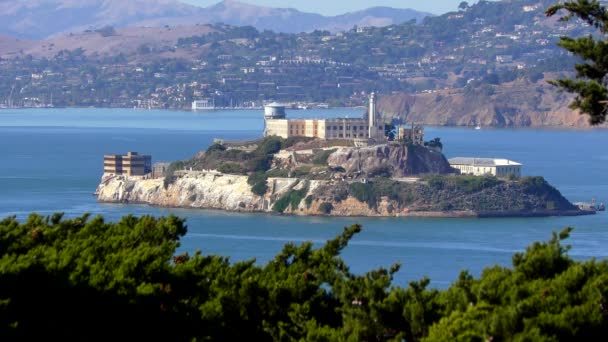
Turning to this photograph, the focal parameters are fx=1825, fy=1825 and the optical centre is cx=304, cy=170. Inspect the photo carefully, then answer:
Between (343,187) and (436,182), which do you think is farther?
(436,182)

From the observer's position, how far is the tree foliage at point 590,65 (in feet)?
37.4

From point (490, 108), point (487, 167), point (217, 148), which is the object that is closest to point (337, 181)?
point (487, 167)

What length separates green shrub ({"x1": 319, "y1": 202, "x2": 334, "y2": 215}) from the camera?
5091cm

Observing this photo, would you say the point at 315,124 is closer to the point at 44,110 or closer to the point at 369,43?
the point at 44,110

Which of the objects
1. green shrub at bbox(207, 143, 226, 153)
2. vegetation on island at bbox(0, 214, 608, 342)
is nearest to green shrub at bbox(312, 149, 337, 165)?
green shrub at bbox(207, 143, 226, 153)

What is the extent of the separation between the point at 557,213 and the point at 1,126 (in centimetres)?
6471

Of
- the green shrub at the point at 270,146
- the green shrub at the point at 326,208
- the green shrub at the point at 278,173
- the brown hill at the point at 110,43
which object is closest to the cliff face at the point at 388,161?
the green shrub at the point at 278,173

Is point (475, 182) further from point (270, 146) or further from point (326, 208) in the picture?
point (270, 146)

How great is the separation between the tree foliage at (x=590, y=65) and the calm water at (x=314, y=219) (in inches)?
734

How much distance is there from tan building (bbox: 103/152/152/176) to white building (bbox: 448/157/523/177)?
997 cm

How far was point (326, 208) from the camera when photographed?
51.0m

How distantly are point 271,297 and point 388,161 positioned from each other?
43872mm

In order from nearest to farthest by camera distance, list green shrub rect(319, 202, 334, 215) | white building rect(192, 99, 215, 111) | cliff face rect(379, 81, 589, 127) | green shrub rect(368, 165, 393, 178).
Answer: green shrub rect(319, 202, 334, 215) < green shrub rect(368, 165, 393, 178) < cliff face rect(379, 81, 589, 127) < white building rect(192, 99, 215, 111)

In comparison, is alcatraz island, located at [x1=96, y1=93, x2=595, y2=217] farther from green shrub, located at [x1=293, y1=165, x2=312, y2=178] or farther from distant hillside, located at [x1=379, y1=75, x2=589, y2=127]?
distant hillside, located at [x1=379, y1=75, x2=589, y2=127]
